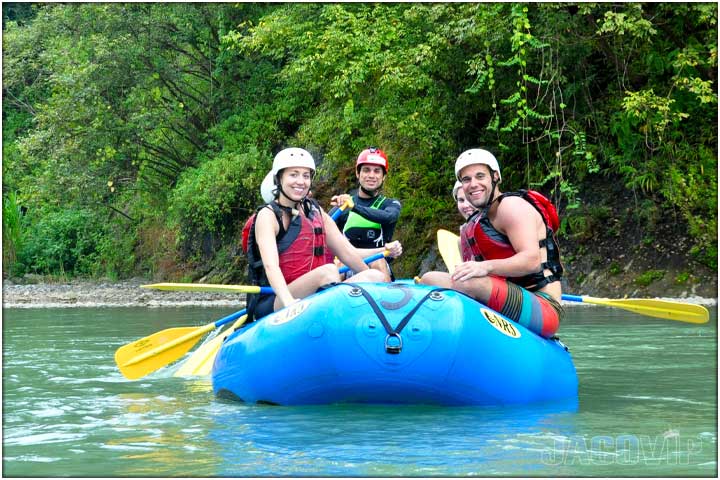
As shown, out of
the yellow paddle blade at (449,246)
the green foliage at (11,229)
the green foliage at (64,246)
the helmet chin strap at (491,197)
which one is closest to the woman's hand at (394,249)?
the yellow paddle blade at (449,246)

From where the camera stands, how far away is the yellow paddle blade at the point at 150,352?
577cm

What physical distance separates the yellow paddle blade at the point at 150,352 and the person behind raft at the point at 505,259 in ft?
5.12

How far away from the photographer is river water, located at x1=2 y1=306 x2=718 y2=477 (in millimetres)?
3561

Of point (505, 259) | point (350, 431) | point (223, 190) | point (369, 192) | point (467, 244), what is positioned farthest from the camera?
point (223, 190)

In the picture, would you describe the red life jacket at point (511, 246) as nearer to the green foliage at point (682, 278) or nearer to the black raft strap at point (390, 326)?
the black raft strap at point (390, 326)

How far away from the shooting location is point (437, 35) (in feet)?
40.3

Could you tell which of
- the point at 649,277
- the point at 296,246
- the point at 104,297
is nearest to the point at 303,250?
the point at 296,246

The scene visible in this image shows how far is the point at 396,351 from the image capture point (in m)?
4.39

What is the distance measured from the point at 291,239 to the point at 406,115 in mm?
8251

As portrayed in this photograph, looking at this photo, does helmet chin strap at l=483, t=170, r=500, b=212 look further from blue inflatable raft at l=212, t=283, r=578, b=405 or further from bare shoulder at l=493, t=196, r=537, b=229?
blue inflatable raft at l=212, t=283, r=578, b=405

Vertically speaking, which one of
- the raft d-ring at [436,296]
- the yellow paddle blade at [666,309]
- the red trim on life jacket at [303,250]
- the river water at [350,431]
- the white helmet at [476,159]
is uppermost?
the white helmet at [476,159]

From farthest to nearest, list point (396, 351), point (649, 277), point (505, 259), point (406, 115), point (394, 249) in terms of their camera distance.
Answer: point (406, 115) → point (649, 277) → point (394, 249) → point (505, 259) → point (396, 351)

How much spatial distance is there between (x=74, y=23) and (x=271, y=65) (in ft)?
12.7

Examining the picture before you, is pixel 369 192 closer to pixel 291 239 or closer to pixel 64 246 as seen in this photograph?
pixel 291 239
